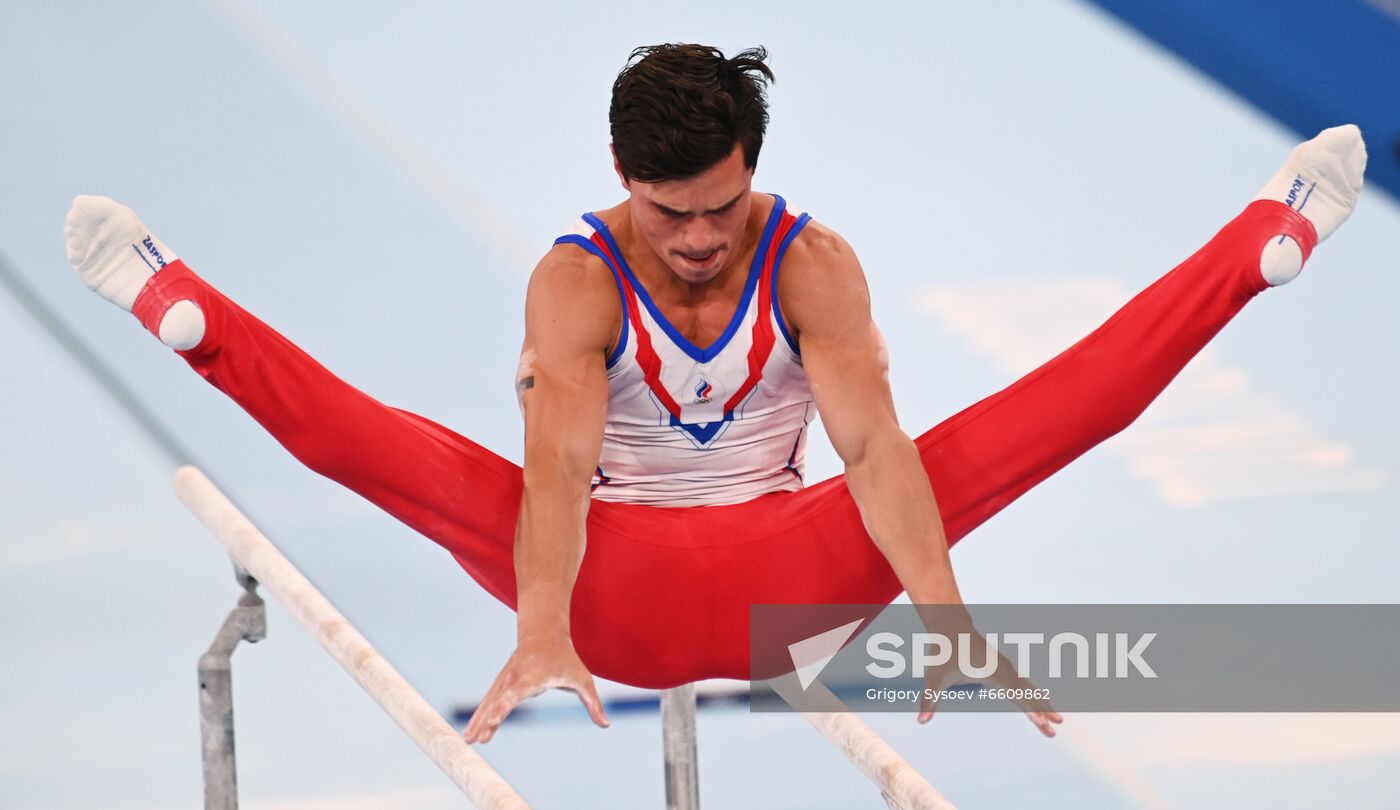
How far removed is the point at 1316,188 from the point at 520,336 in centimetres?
328

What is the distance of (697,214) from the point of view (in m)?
2.29

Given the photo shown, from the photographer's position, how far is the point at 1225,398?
16.9 ft

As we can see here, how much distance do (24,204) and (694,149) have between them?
14.9 feet

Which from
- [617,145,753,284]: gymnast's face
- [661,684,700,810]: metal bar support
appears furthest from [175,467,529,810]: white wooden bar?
[617,145,753,284]: gymnast's face

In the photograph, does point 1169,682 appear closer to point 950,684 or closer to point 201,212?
point 950,684

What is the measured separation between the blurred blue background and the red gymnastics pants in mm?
493

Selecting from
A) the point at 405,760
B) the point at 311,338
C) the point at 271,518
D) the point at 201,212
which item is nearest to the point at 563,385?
the point at 405,760

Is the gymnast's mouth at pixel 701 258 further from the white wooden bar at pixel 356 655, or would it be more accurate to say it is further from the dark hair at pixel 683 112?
the white wooden bar at pixel 356 655

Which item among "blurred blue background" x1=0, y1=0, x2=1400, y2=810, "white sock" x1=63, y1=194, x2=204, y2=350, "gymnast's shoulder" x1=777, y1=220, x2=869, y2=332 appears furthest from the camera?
"blurred blue background" x1=0, y1=0, x2=1400, y2=810

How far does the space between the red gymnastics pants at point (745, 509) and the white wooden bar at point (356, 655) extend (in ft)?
0.71

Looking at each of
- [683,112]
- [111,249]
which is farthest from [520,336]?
[683,112]

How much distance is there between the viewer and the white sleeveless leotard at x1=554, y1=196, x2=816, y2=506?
8.23 feet

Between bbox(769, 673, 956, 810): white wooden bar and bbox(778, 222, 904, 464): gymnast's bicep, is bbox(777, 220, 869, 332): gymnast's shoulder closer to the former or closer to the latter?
bbox(778, 222, 904, 464): gymnast's bicep

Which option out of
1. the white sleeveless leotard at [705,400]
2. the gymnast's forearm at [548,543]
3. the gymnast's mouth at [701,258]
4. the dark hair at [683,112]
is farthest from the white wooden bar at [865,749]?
the dark hair at [683,112]
